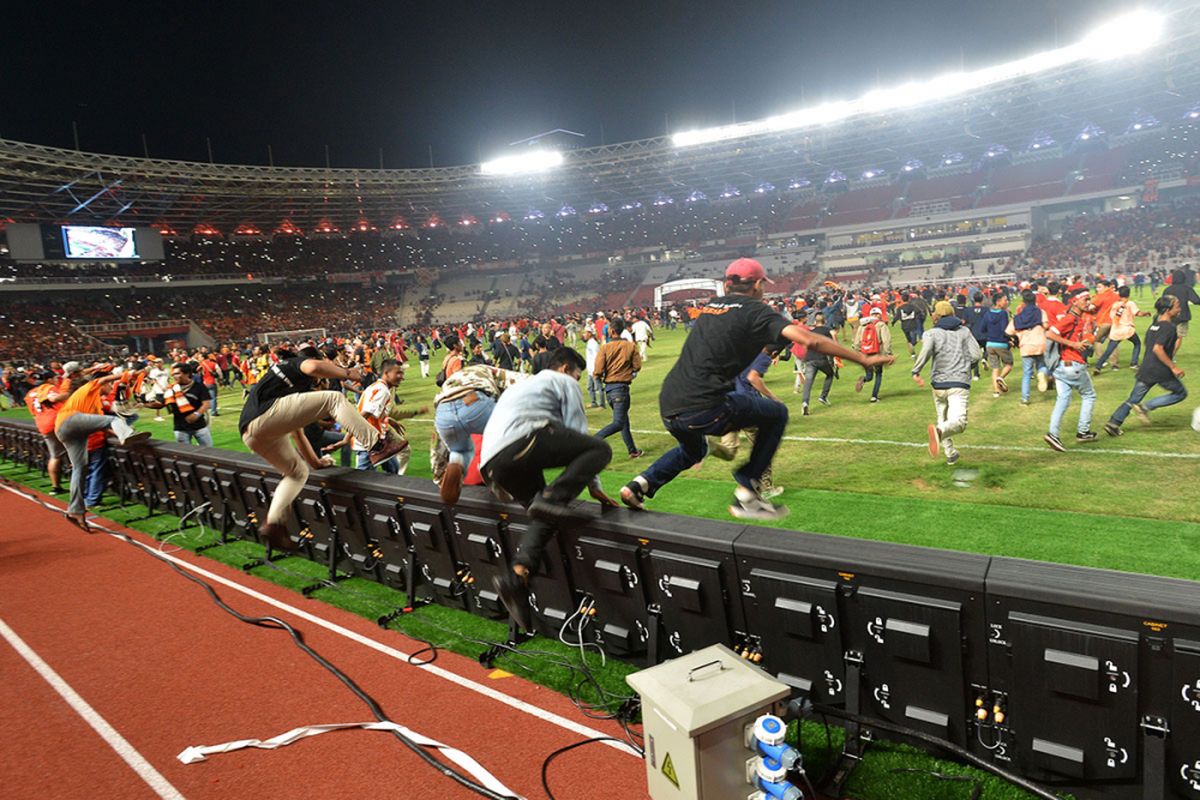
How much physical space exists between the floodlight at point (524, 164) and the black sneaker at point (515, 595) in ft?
182

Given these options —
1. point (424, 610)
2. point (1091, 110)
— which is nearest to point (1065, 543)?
point (424, 610)

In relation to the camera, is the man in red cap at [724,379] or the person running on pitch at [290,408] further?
the person running on pitch at [290,408]

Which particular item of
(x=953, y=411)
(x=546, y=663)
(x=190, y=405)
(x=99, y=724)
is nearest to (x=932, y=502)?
(x=953, y=411)

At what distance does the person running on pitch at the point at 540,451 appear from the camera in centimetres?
408

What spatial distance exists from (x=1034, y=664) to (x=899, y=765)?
90cm

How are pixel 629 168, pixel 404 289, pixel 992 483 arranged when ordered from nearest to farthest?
1. pixel 992 483
2. pixel 629 168
3. pixel 404 289

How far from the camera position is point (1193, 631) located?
2.39 metres

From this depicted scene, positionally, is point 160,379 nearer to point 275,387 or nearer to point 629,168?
point 275,387

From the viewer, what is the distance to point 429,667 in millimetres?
4789

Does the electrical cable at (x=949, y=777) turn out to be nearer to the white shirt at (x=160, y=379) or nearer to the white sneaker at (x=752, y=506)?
the white sneaker at (x=752, y=506)

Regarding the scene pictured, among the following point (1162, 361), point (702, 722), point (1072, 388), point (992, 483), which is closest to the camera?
point (702, 722)

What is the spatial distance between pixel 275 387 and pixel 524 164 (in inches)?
2202

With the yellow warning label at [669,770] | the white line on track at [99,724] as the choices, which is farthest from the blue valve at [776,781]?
the white line on track at [99,724]

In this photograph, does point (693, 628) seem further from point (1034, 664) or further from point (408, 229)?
point (408, 229)
